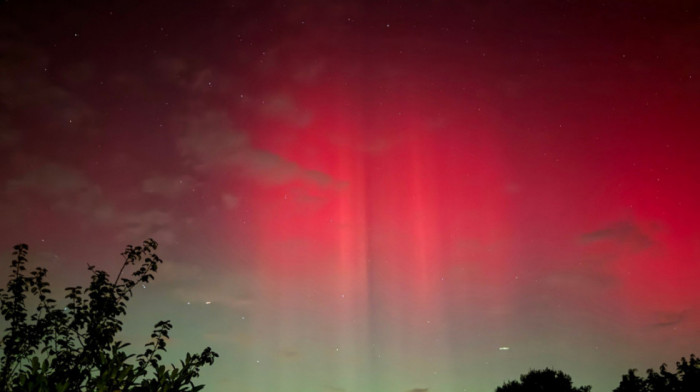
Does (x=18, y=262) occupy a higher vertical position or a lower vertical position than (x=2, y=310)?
higher

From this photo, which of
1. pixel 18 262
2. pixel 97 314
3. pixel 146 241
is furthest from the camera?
pixel 146 241

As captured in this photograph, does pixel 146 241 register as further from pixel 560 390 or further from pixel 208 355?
pixel 560 390

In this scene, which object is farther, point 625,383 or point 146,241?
point 625,383

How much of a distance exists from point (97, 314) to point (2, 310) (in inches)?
90.0

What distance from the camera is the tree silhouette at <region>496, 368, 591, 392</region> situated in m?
50.5

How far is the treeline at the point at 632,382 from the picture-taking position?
116ft

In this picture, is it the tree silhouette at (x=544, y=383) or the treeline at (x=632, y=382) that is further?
the tree silhouette at (x=544, y=383)

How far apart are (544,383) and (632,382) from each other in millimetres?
10705

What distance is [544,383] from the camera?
5119 cm

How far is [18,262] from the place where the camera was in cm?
966

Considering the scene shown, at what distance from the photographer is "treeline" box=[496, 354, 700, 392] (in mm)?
35406

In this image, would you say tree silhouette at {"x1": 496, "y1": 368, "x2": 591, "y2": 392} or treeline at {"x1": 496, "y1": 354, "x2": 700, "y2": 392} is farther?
tree silhouette at {"x1": 496, "y1": 368, "x2": 591, "y2": 392}

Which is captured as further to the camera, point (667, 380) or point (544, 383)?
point (544, 383)

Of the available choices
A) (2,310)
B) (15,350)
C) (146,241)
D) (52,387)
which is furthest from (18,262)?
(52,387)
